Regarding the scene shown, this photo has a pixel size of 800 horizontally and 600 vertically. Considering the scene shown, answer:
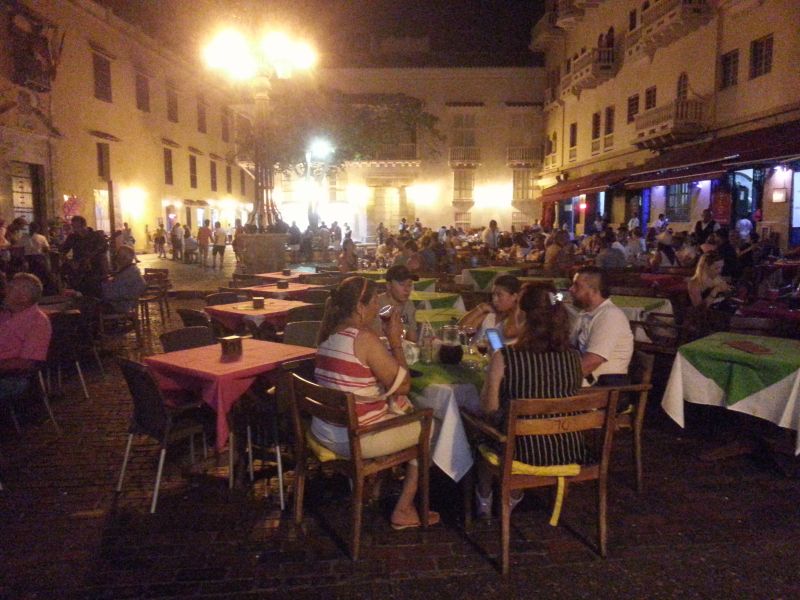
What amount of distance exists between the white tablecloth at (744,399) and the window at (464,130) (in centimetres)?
2930

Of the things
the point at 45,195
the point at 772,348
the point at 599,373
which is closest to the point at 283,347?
the point at 599,373

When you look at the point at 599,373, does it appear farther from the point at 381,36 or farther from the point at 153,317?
the point at 381,36

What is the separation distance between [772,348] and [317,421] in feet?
10.2

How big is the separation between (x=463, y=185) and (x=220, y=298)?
2705 centimetres

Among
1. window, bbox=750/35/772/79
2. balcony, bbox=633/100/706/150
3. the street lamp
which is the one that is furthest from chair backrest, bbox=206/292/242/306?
balcony, bbox=633/100/706/150

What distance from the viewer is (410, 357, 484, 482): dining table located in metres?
3.45

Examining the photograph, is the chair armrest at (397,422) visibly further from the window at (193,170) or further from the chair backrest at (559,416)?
the window at (193,170)

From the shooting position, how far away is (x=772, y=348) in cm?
428

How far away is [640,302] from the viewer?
683 centimetres

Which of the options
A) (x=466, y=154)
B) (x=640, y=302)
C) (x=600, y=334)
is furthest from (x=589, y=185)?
(x=600, y=334)

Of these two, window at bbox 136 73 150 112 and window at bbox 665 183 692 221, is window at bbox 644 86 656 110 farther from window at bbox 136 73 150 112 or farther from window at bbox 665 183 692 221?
window at bbox 136 73 150 112

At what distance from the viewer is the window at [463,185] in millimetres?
32812

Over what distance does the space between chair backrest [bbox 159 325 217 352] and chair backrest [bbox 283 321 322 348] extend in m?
0.61

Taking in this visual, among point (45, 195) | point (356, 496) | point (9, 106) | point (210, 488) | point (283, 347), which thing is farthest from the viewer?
point (45, 195)
